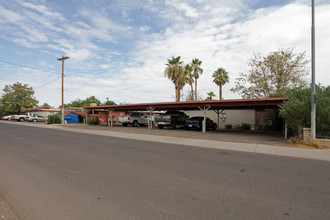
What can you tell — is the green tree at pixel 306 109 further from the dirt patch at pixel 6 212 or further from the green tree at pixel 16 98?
the green tree at pixel 16 98

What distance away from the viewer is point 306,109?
12055mm

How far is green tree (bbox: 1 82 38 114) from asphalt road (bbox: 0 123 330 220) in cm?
5203

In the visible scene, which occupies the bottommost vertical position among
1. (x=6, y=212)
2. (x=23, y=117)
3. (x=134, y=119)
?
(x=6, y=212)

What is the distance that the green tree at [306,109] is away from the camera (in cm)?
1155

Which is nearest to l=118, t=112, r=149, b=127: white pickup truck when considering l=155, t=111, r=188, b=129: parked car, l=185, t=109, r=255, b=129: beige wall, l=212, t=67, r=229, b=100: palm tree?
l=155, t=111, r=188, b=129: parked car

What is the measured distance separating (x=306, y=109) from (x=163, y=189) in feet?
35.8

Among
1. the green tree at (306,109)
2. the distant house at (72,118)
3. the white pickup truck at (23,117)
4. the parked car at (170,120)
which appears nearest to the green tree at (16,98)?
the white pickup truck at (23,117)

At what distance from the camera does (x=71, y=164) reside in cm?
688

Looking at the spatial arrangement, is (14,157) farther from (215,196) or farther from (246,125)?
(246,125)

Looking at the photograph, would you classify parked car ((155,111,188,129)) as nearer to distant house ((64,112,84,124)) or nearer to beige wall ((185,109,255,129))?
beige wall ((185,109,255,129))

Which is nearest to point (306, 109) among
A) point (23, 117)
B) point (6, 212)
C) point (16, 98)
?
point (6, 212)

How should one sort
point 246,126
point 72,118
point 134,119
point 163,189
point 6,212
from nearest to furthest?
point 6,212 < point 163,189 < point 246,126 < point 134,119 < point 72,118

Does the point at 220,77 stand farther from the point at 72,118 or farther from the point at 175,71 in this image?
the point at 72,118

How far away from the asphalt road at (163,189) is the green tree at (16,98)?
52027 mm
